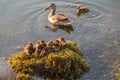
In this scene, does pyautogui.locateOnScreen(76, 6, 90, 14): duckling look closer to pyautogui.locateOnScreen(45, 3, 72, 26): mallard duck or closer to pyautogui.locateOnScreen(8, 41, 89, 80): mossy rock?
pyautogui.locateOnScreen(45, 3, 72, 26): mallard duck

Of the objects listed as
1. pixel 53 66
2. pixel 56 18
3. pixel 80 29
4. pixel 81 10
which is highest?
pixel 81 10

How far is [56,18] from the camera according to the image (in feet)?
51.8

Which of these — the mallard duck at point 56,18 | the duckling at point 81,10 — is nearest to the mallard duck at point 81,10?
the duckling at point 81,10

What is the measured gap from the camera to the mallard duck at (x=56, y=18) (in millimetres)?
15484

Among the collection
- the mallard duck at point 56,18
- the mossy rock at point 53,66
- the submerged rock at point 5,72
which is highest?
the mallard duck at point 56,18

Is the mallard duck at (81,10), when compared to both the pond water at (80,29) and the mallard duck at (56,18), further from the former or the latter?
the mallard duck at (56,18)

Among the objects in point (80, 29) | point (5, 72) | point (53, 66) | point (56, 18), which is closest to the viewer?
point (5, 72)

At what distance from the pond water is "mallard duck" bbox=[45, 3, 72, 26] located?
242 mm

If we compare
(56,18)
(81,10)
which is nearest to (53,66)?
(56,18)

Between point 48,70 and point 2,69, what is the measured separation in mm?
1944

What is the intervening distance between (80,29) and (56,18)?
1.23 m

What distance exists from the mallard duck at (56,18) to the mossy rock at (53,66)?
10.8 ft

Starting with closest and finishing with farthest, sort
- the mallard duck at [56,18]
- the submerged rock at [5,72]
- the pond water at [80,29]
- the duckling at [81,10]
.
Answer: the submerged rock at [5,72] → the pond water at [80,29] → the mallard duck at [56,18] → the duckling at [81,10]

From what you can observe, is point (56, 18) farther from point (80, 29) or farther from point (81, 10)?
point (80, 29)
